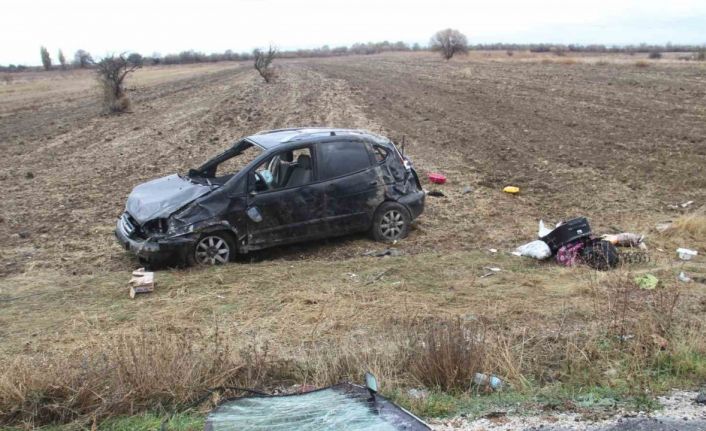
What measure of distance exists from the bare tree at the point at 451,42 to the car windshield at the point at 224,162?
205ft

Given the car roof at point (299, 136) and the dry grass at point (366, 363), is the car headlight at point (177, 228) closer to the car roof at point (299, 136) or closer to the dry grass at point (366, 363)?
the car roof at point (299, 136)

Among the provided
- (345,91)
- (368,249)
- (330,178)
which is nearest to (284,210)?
(330,178)

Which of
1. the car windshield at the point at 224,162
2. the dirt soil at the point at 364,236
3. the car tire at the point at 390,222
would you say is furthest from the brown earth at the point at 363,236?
the car windshield at the point at 224,162

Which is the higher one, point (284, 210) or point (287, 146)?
point (287, 146)

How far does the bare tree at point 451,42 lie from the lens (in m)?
68.9

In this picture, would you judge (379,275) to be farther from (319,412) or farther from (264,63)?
(264,63)

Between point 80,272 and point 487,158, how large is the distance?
32.6ft

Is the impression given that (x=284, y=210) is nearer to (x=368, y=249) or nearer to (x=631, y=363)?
(x=368, y=249)

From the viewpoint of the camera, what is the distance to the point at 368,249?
8867 millimetres

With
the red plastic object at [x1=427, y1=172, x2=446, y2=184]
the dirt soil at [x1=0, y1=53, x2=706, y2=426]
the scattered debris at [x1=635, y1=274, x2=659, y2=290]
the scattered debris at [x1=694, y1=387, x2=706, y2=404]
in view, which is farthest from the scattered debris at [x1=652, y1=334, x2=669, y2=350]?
the red plastic object at [x1=427, y1=172, x2=446, y2=184]

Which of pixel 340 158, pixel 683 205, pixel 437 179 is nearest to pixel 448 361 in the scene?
pixel 340 158

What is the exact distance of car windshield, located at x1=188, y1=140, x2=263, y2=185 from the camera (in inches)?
333

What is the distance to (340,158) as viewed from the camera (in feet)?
28.6

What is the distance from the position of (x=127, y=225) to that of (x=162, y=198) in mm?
590
